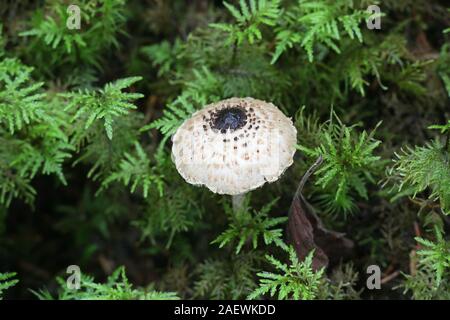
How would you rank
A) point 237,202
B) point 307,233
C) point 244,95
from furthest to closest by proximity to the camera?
1. point 244,95
2. point 237,202
3. point 307,233

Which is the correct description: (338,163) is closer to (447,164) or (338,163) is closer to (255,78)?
(447,164)

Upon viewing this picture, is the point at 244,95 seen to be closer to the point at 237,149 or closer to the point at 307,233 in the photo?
the point at 237,149

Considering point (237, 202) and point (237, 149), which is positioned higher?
point (237, 149)

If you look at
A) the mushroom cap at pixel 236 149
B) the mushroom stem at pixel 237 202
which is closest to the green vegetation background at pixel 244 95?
the mushroom stem at pixel 237 202

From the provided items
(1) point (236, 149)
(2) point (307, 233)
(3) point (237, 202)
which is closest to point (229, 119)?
(1) point (236, 149)

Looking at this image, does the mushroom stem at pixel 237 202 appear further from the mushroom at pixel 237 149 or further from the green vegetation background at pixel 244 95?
the mushroom at pixel 237 149

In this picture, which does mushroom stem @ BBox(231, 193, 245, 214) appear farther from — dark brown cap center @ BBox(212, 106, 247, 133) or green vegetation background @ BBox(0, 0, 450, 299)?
dark brown cap center @ BBox(212, 106, 247, 133)

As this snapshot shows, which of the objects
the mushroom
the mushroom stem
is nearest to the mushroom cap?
the mushroom
